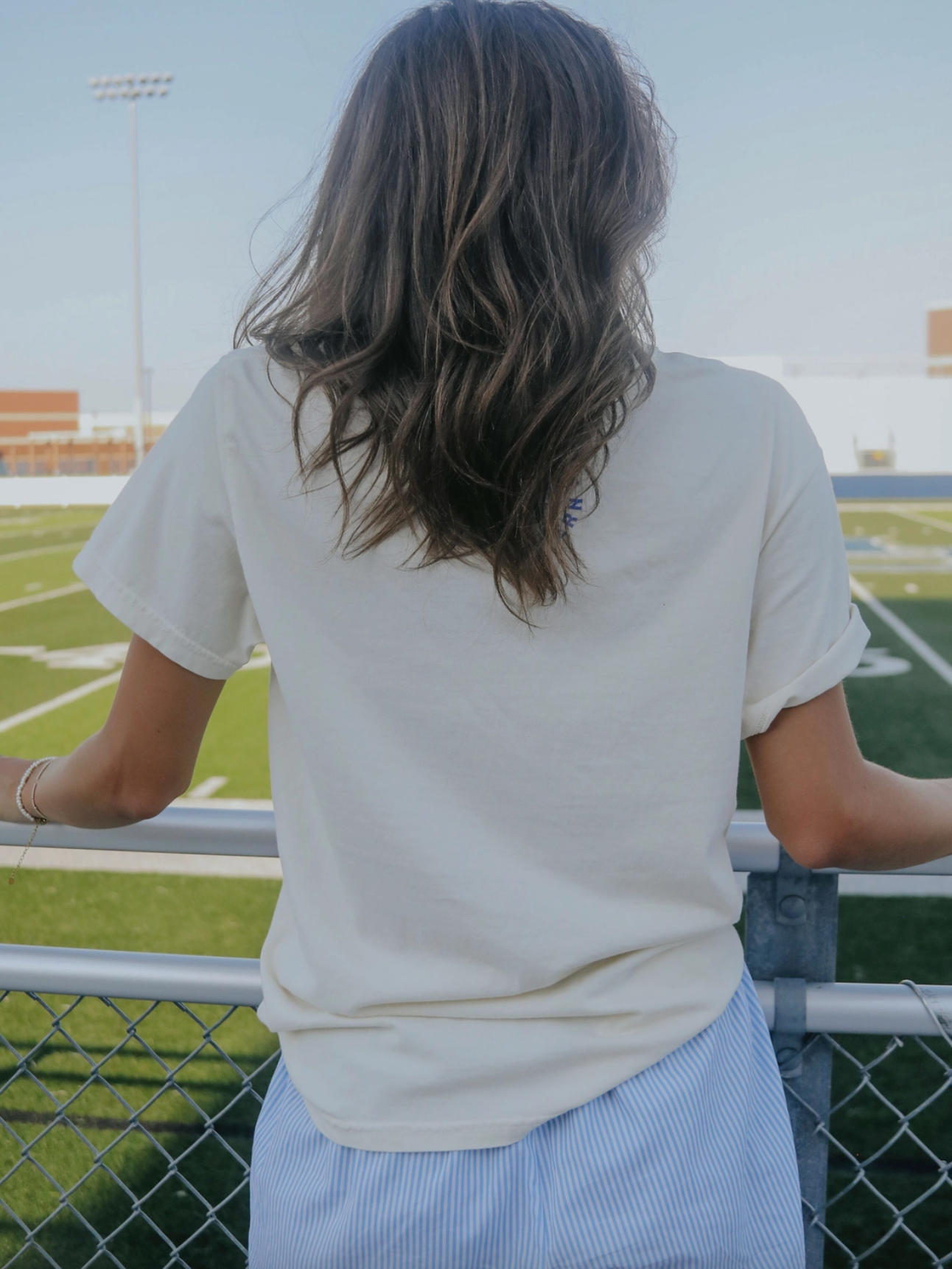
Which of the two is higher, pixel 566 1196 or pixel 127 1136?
pixel 566 1196

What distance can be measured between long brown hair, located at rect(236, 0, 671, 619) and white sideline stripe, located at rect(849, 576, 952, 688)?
286 inches

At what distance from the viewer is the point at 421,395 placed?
72cm

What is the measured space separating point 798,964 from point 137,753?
67 cm

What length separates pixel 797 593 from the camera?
2.50 ft

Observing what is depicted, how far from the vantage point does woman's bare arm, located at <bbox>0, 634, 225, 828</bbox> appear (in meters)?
0.84

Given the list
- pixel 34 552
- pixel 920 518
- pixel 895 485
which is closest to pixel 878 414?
pixel 920 518

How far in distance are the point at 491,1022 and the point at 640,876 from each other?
0.46ft

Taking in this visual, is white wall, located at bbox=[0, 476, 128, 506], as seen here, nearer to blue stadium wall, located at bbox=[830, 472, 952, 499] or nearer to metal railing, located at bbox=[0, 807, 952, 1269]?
metal railing, located at bbox=[0, 807, 952, 1269]

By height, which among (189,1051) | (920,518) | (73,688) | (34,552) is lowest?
(920,518)

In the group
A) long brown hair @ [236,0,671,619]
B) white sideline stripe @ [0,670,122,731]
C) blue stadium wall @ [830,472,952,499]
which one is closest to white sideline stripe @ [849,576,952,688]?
white sideline stripe @ [0,670,122,731]

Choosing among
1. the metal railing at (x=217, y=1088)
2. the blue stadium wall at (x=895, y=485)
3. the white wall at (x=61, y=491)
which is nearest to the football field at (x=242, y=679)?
the white wall at (x=61, y=491)

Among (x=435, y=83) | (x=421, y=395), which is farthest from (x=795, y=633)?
(x=435, y=83)

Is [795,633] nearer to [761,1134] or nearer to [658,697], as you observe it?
[658,697]

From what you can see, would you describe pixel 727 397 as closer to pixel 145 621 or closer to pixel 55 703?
pixel 145 621
